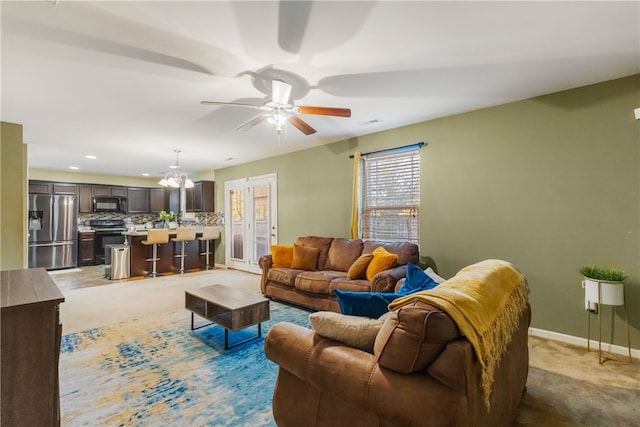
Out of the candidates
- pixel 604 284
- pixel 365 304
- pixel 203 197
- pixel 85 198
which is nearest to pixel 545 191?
pixel 604 284

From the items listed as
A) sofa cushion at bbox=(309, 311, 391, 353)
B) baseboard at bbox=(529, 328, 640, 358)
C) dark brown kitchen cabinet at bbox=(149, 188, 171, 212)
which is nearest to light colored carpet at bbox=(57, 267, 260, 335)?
dark brown kitchen cabinet at bbox=(149, 188, 171, 212)

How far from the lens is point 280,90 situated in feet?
7.82

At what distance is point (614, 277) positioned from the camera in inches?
99.0

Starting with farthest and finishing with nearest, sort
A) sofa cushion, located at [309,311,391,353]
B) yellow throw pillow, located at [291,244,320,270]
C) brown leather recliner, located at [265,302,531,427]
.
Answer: yellow throw pillow, located at [291,244,320,270], sofa cushion, located at [309,311,391,353], brown leather recliner, located at [265,302,531,427]

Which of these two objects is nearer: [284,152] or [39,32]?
[39,32]

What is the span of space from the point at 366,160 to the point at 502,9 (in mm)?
2866

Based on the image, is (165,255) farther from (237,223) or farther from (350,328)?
(350,328)

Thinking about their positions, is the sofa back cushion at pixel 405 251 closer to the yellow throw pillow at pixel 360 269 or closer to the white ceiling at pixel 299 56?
the yellow throw pillow at pixel 360 269

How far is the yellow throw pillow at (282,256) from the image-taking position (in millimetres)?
4414

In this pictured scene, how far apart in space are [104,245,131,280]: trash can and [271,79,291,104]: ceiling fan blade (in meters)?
5.44

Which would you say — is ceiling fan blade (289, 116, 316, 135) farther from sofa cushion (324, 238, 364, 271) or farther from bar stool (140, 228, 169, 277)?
bar stool (140, 228, 169, 277)

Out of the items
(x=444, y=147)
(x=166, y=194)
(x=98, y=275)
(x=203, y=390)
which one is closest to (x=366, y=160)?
(x=444, y=147)

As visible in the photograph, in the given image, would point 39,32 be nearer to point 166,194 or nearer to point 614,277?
point 614,277

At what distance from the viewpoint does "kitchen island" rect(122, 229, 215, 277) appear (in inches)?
241
